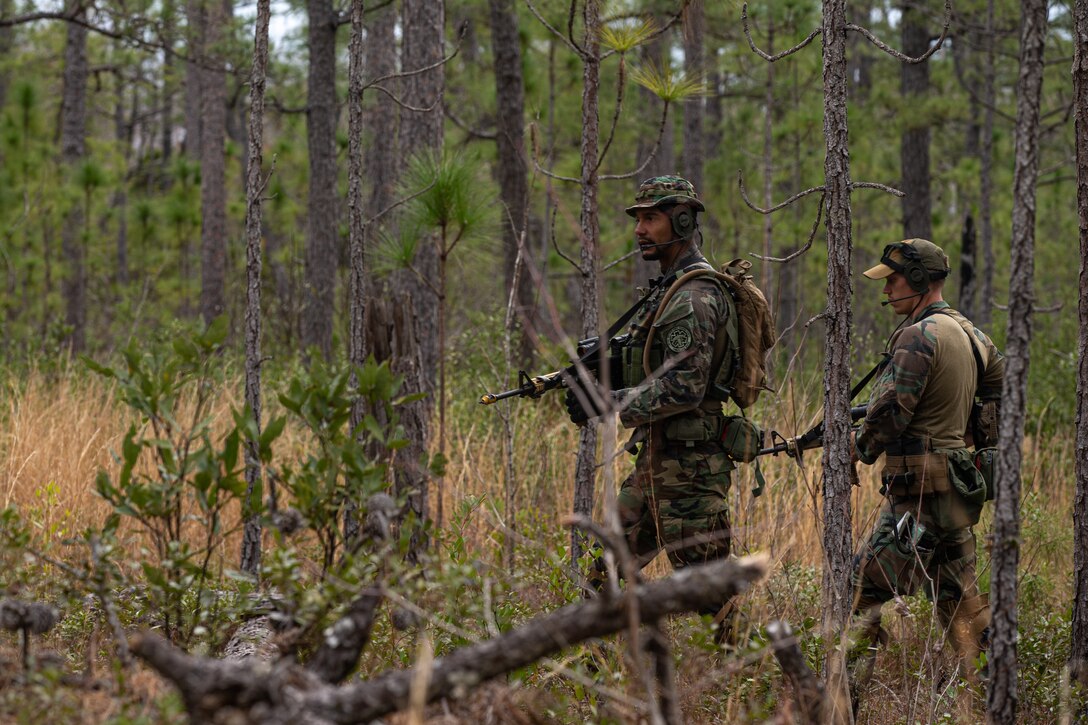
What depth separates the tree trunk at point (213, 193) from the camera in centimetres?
1283

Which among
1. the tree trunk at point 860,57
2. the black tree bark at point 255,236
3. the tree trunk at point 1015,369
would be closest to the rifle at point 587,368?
the black tree bark at point 255,236

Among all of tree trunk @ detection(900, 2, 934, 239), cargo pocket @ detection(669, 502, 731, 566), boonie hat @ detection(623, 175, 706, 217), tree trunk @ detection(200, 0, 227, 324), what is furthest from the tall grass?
tree trunk @ detection(200, 0, 227, 324)

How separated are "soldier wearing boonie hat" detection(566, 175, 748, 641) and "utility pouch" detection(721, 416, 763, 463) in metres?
0.04

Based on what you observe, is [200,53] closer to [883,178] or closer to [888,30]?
[883,178]

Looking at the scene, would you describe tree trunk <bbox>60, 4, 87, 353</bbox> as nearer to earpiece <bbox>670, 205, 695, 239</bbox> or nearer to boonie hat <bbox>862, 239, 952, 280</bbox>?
earpiece <bbox>670, 205, 695, 239</bbox>

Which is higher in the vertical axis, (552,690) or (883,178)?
(883,178)

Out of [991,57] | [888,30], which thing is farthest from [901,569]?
[888,30]

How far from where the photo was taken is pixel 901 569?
4152 mm

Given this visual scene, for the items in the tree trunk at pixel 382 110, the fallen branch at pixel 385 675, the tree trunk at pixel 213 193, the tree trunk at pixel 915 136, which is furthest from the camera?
the tree trunk at pixel 213 193

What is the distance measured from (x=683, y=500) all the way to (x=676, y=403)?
0.42 metres

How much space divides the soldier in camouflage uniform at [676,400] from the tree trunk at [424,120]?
9.86 feet

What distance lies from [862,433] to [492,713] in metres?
2.53

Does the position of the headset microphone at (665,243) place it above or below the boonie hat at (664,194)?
below

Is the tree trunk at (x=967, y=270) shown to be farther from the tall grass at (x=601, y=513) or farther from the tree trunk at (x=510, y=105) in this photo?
the tree trunk at (x=510, y=105)
